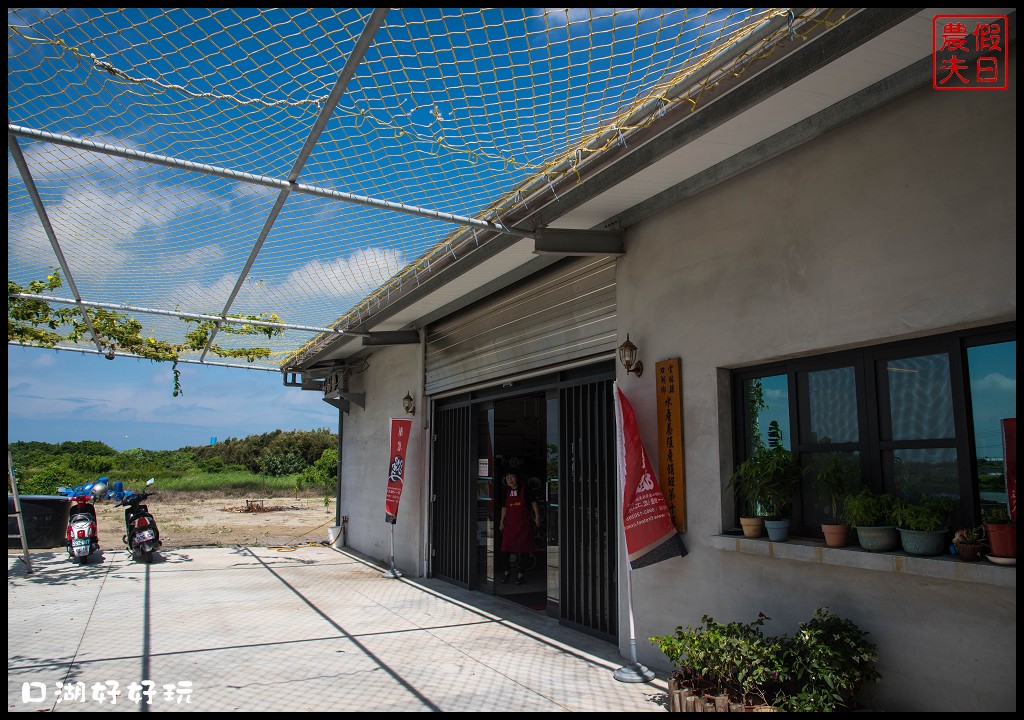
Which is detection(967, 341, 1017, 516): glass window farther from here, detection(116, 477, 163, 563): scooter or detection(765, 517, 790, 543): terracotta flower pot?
detection(116, 477, 163, 563): scooter

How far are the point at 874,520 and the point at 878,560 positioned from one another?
0.68 feet

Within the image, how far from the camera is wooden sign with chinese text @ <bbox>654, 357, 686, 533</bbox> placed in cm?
458

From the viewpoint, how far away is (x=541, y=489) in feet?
29.5

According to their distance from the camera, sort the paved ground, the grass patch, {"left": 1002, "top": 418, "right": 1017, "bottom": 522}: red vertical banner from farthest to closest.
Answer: the grass patch → the paved ground → {"left": 1002, "top": 418, "right": 1017, "bottom": 522}: red vertical banner

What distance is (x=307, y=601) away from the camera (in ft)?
23.8

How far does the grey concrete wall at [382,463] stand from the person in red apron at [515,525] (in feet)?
4.37

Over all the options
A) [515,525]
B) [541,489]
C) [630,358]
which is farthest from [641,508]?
[541,489]

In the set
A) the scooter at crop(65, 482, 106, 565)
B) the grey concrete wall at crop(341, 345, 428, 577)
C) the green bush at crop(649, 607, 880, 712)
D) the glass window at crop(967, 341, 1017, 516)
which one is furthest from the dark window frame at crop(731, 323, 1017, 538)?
the scooter at crop(65, 482, 106, 565)

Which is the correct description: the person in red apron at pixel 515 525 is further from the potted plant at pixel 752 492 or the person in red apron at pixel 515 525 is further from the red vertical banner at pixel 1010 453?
the red vertical banner at pixel 1010 453

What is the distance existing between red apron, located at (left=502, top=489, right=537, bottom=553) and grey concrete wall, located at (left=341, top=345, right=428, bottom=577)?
4.47 feet

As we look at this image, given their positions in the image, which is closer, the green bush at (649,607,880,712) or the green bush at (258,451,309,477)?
the green bush at (649,607,880,712)

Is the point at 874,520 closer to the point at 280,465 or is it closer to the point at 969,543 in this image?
the point at 969,543

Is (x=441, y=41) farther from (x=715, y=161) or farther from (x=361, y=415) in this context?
(x=361, y=415)

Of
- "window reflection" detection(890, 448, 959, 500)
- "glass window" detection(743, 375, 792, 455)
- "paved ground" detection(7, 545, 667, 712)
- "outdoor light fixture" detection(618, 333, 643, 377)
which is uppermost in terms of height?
"outdoor light fixture" detection(618, 333, 643, 377)
